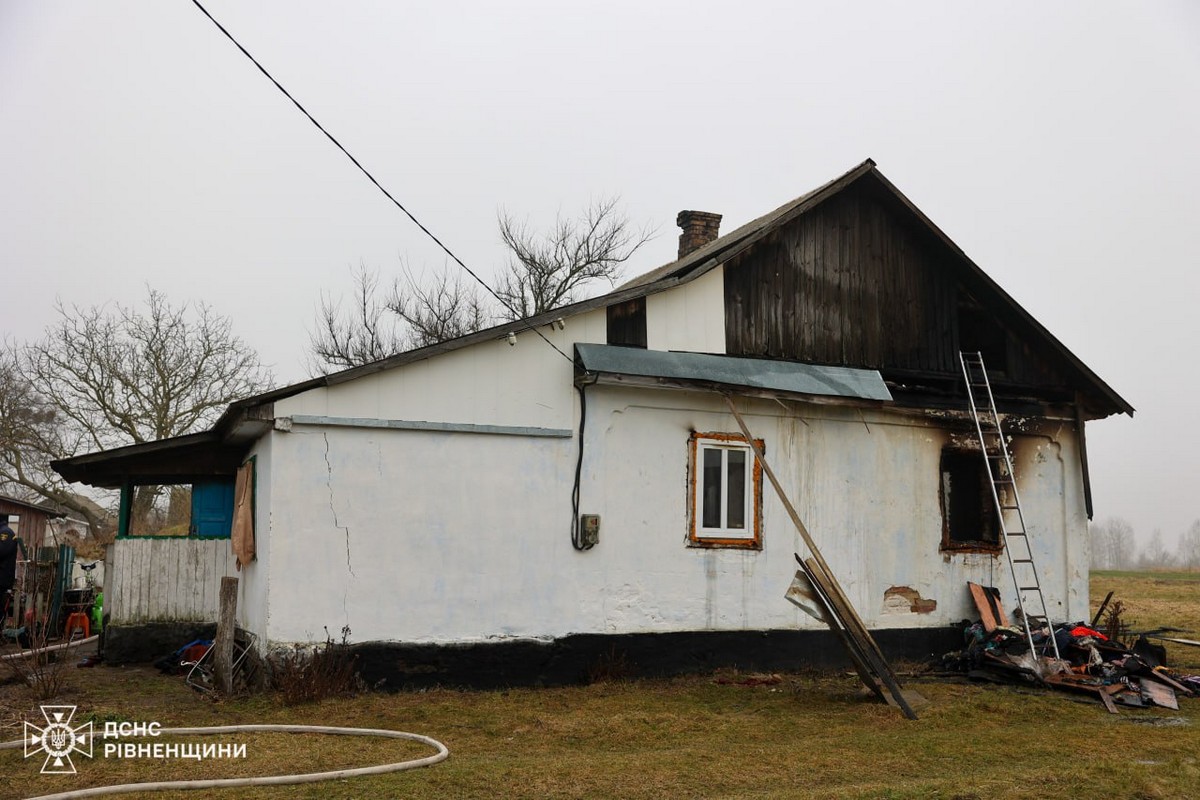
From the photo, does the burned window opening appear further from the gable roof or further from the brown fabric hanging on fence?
the brown fabric hanging on fence

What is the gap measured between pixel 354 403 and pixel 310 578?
5.80 ft

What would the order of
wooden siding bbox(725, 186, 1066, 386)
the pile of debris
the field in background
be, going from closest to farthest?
the field in background → the pile of debris → wooden siding bbox(725, 186, 1066, 386)

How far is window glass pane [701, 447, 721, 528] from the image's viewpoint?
38.3 feet

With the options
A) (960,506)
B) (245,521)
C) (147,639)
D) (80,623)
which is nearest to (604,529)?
(245,521)

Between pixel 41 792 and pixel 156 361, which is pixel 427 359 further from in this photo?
pixel 156 361

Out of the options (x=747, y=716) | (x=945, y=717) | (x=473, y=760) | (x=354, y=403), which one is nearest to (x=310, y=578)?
(x=354, y=403)

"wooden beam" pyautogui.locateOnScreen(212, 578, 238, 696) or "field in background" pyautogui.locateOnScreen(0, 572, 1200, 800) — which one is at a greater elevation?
"wooden beam" pyautogui.locateOnScreen(212, 578, 238, 696)

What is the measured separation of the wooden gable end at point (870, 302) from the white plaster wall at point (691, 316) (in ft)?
0.51

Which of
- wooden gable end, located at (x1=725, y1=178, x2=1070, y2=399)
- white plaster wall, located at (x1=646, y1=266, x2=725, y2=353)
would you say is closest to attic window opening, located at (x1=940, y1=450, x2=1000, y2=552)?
wooden gable end, located at (x1=725, y1=178, x2=1070, y2=399)

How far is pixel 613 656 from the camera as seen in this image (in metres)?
11.0

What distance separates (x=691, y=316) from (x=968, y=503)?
499cm

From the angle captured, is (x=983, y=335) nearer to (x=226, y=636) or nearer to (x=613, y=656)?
(x=613, y=656)

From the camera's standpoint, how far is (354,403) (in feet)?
33.2

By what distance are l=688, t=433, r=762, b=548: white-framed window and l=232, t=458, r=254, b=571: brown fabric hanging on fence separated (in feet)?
16.0
